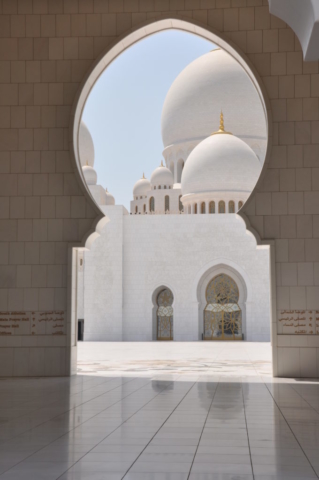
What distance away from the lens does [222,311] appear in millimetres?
19625

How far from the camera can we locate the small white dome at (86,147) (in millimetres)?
28222

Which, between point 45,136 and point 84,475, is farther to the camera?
point 45,136

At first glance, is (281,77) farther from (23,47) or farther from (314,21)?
(314,21)

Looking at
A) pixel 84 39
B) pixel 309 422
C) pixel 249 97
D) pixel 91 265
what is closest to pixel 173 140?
pixel 249 97

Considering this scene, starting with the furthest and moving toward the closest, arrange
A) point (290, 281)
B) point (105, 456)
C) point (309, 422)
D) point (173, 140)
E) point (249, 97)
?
point (173, 140), point (249, 97), point (290, 281), point (309, 422), point (105, 456)

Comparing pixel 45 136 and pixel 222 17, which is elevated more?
pixel 222 17

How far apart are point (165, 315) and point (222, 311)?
183cm

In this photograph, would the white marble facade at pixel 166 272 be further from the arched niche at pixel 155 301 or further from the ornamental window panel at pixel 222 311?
the ornamental window panel at pixel 222 311

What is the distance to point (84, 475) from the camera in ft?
9.27

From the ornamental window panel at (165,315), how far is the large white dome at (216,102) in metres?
9.76

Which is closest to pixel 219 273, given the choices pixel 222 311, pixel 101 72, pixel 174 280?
pixel 222 311

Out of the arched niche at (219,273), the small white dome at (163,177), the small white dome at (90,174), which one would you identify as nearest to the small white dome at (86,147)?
the small white dome at (90,174)

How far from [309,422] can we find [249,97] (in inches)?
960

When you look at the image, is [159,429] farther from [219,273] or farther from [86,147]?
[86,147]
